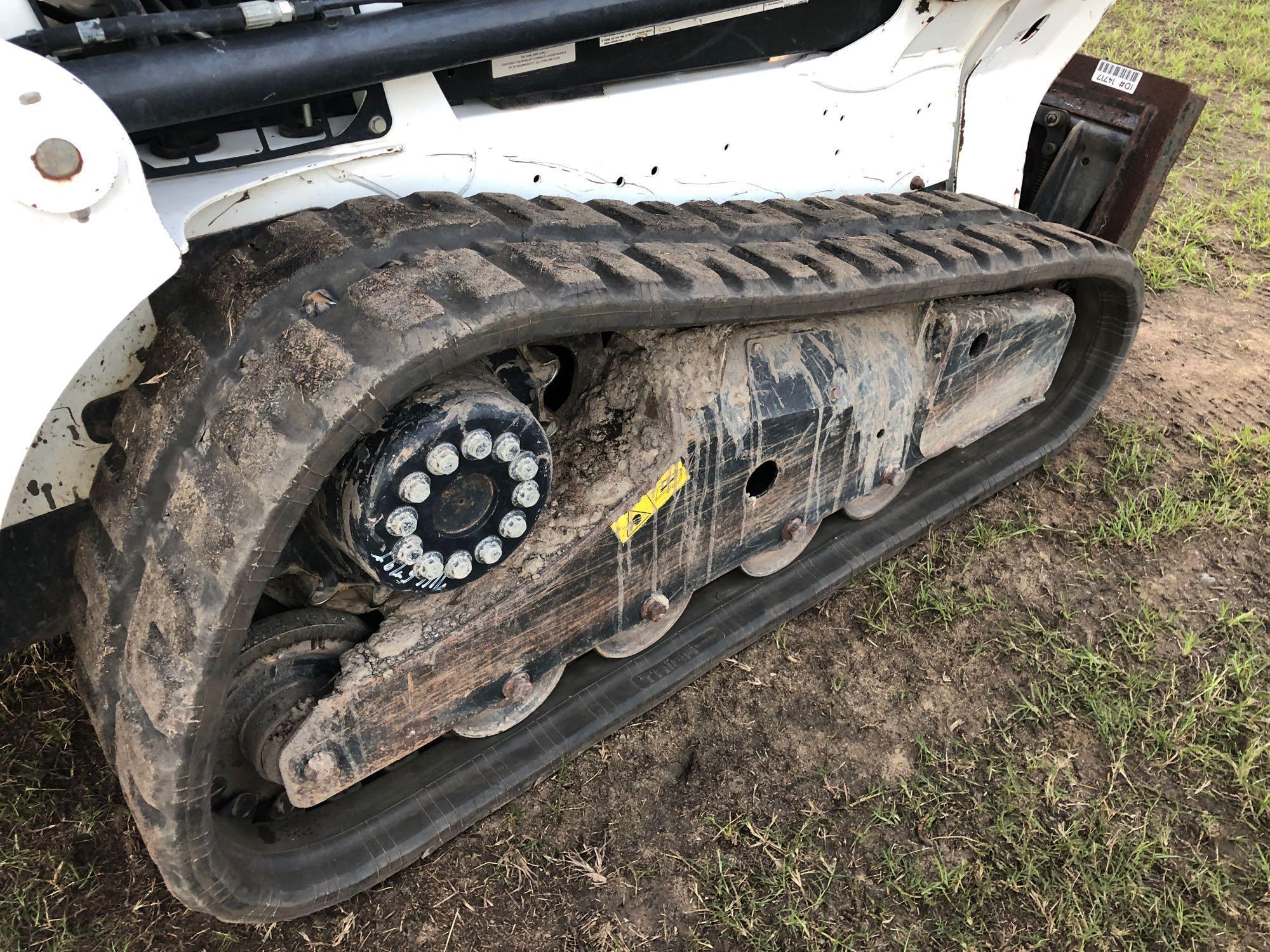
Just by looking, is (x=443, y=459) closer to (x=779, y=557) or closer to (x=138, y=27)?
(x=138, y=27)

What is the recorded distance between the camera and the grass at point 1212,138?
4.22 meters

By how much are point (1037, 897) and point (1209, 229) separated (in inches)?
142

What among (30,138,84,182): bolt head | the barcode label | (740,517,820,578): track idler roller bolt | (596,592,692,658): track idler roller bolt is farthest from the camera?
the barcode label

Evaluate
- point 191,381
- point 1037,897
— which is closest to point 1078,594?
point 1037,897

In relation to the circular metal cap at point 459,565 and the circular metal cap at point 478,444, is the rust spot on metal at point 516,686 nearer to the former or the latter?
the circular metal cap at point 459,565

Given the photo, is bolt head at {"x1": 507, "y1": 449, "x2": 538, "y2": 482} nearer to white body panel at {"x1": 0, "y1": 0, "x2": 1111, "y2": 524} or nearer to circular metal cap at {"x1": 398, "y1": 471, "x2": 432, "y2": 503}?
circular metal cap at {"x1": 398, "y1": 471, "x2": 432, "y2": 503}

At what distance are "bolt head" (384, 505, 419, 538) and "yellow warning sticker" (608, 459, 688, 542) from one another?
1.62 ft

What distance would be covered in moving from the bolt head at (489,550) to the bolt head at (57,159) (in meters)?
0.76

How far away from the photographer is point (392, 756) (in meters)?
1.84

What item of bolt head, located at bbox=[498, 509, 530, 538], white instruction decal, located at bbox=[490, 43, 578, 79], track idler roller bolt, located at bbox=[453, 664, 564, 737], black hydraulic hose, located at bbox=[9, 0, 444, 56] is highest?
black hydraulic hose, located at bbox=[9, 0, 444, 56]

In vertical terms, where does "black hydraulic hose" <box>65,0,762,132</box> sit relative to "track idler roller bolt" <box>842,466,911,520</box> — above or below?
above

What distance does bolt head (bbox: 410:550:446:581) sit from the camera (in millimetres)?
1513

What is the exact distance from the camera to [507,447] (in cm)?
149

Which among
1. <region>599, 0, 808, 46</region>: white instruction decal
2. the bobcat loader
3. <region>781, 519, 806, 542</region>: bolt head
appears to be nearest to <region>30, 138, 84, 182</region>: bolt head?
the bobcat loader
